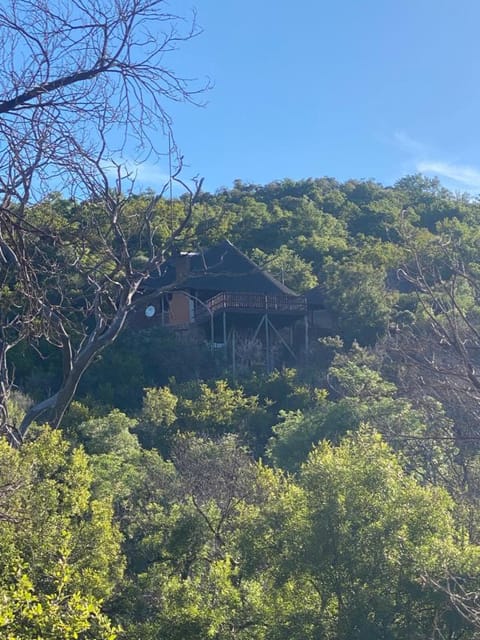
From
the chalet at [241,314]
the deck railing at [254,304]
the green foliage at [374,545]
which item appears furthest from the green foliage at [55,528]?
the deck railing at [254,304]

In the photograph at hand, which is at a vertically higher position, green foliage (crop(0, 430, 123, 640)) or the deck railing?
the deck railing

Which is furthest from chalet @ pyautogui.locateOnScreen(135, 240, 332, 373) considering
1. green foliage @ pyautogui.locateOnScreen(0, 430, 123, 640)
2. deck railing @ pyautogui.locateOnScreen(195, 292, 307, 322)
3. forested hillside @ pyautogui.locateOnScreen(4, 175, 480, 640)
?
green foliage @ pyautogui.locateOnScreen(0, 430, 123, 640)

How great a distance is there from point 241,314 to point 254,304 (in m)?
0.75

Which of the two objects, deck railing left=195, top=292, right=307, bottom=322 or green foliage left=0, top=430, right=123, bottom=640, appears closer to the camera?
green foliage left=0, top=430, right=123, bottom=640

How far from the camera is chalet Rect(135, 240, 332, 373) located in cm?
2908

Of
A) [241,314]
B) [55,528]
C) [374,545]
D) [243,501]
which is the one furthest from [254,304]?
[55,528]

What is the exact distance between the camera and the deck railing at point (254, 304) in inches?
1148

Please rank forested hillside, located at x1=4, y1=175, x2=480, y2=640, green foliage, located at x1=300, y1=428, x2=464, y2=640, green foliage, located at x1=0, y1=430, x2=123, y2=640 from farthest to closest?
green foliage, located at x1=300, y1=428, x2=464, y2=640 → green foliage, located at x1=0, y1=430, x2=123, y2=640 → forested hillside, located at x1=4, y1=175, x2=480, y2=640

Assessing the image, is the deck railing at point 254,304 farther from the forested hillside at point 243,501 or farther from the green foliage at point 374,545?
the green foliage at point 374,545

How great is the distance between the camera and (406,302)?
101ft

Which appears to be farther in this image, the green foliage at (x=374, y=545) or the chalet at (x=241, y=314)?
the chalet at (x=241, y=314)

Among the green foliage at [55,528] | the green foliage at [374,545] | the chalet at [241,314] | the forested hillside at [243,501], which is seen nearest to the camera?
the forested hillside at [243,501]

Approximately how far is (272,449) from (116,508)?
16.1ft

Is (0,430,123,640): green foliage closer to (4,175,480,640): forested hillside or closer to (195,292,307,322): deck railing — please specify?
(4,175,480,640): forested hillside
